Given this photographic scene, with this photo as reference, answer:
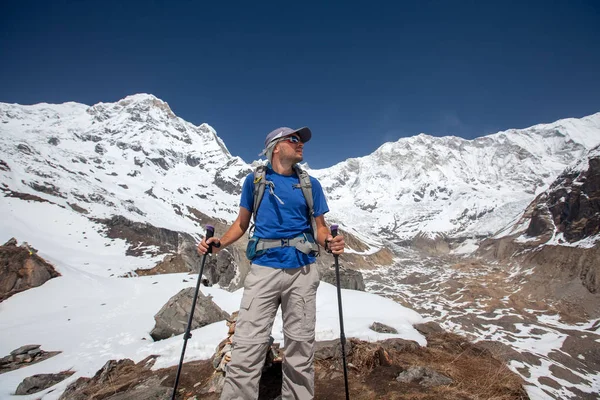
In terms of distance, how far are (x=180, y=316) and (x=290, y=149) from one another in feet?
33.1

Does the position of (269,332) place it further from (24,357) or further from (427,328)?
(24,357)

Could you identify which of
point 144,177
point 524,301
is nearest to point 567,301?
point 524,301

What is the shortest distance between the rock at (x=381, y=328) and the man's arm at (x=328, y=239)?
19.8 ft

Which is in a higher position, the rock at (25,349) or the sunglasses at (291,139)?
the sunglasses at (291,139)

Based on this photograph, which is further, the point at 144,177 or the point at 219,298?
the point at 144,177

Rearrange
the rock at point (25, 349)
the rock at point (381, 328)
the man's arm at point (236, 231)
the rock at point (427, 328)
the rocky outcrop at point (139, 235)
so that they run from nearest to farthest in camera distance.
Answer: the man's arm at point (236, 231) → the rock at point (381, 328) → the rock at point (427, 328) → the rock at point (25, 349) → the rocky outcrop at point (139, 235)

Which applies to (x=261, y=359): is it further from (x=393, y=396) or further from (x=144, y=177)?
(x=144, y=177)

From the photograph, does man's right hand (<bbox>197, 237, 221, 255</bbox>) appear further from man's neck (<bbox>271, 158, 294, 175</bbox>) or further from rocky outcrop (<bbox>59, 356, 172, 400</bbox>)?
rocky outcrop (<bbox>59, 356, 172, 400</bbox>)

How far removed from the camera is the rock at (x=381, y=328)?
895 centimetres

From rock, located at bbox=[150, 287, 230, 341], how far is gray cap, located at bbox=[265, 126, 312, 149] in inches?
371

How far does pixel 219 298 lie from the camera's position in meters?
15.4

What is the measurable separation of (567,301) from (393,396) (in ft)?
389

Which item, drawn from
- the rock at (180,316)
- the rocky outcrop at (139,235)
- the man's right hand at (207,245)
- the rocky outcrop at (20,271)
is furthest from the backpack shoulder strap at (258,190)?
the rocky outcrop at (139,235)

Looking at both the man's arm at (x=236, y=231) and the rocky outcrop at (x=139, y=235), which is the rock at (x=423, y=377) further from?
the rocky outcrop at (x=139, y=235)
